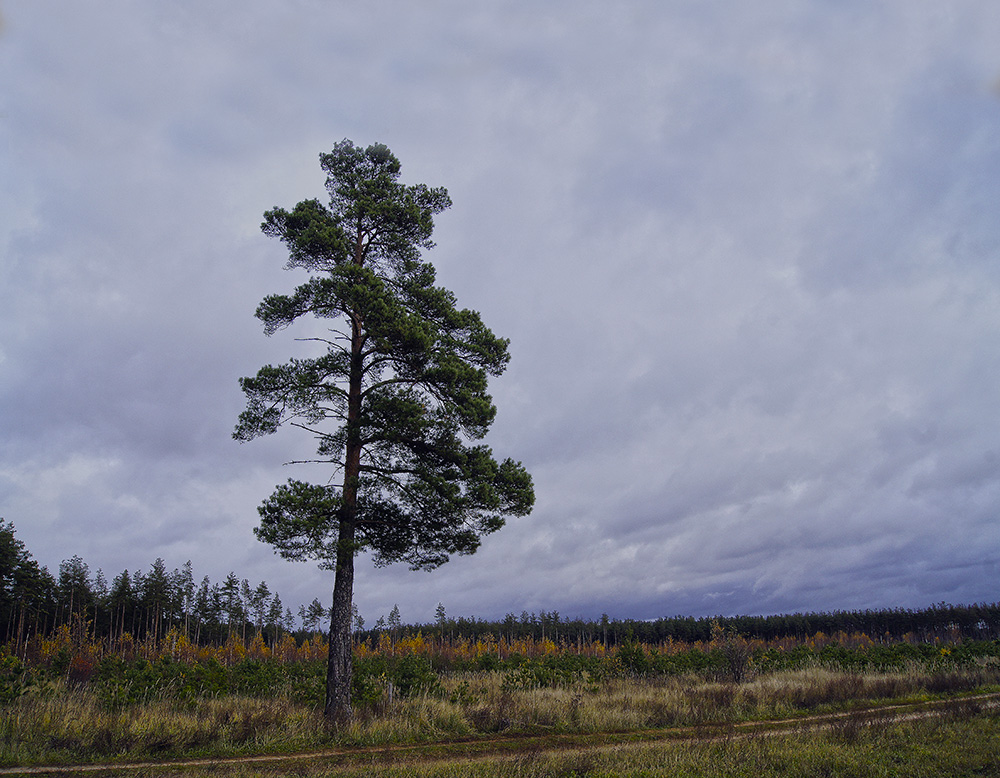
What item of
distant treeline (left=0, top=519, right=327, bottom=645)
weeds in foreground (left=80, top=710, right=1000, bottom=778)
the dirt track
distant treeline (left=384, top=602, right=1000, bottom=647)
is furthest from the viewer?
distant treeline (left=384, top=602, right=1000, bottom=647)

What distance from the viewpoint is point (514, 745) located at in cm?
1361

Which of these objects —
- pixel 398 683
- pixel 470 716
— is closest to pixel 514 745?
pixel 470 716

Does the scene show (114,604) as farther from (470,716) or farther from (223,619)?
(470,716)

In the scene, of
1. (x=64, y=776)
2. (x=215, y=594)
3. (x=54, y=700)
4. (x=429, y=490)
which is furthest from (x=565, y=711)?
(x=215, y=594)

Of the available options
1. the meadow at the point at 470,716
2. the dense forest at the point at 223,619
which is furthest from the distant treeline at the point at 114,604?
the meadow at the point at 470,716

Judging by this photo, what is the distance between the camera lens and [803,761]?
10.7m

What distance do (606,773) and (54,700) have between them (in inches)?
540

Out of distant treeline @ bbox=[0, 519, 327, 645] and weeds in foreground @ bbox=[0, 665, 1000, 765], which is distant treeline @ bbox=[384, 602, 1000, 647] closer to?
distant treeline @ bbox=[0, 519, 327, 645]

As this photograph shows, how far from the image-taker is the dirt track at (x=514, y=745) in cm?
1128

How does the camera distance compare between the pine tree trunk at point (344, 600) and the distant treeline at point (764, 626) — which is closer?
the pine tree trunk at point (344, 600)

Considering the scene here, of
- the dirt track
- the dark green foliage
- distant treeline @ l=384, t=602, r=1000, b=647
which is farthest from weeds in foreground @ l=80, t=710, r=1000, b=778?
distant treeline @ l=384, t=602, r=1000, b=647

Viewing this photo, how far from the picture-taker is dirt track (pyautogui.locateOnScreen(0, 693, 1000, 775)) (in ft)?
37.0

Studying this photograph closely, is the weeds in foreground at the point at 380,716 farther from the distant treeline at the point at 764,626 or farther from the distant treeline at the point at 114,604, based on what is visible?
the distant treeline at the point at 764,626

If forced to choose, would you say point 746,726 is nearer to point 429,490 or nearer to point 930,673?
point 429,490
